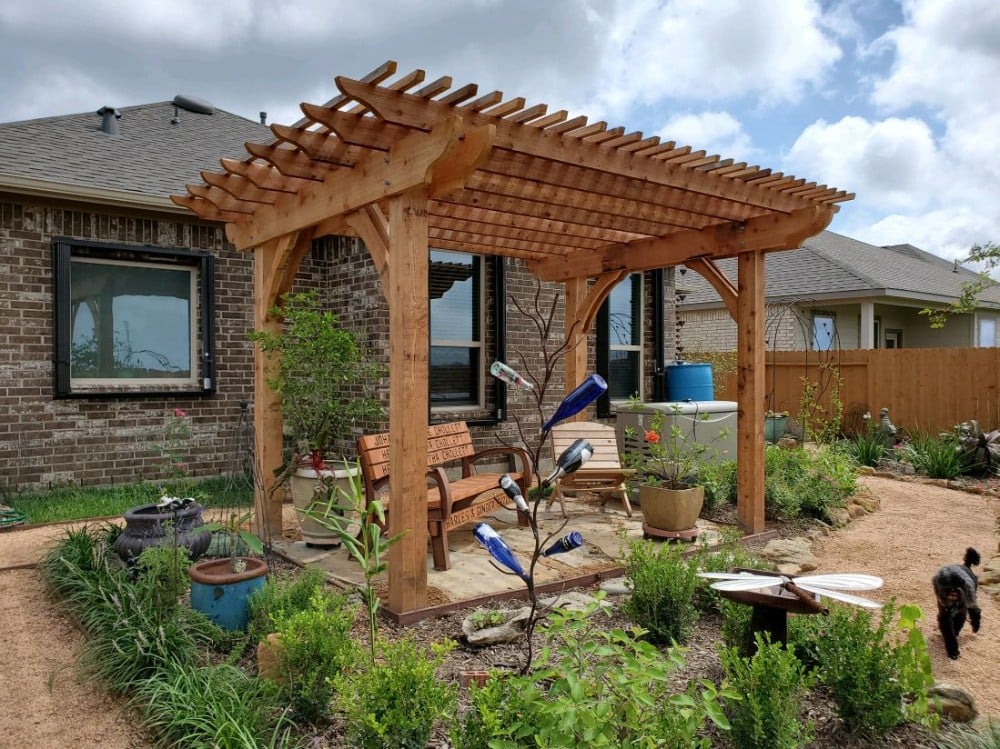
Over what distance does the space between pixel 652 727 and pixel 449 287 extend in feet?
20.4

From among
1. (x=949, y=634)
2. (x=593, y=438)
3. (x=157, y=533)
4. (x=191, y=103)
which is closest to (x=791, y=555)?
(x=949, y=634)

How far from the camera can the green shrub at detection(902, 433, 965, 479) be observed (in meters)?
8.12

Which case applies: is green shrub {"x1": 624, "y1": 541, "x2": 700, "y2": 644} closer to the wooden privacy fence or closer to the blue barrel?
the blue barrel

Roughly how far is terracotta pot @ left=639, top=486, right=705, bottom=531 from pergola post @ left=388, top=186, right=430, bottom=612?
2073mm

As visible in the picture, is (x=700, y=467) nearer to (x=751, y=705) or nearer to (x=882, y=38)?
(x=751, y=705)

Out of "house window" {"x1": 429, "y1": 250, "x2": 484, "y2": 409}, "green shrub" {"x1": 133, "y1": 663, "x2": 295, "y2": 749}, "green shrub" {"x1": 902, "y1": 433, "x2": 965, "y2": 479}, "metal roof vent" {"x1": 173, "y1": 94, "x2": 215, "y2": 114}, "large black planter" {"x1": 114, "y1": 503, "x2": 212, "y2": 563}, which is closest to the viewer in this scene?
"green shrub" {"x1": 133, "y1": 663, "x2": 295, "y2": 749}

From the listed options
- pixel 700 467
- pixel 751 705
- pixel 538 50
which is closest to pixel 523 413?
pixel 700 467

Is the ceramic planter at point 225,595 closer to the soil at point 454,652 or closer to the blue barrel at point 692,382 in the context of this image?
the soil at point 454,652

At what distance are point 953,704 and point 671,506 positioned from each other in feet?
7.89

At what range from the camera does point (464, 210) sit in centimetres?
512

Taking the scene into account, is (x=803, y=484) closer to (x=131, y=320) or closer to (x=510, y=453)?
(x=510, y=453)

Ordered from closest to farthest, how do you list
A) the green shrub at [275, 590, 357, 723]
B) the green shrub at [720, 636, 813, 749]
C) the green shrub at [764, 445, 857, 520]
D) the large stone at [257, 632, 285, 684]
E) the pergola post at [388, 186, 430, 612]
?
the green shrub at [720, 636, 813, 749], the green shrub at [275, 590, 357, 723], the large stone at [257, 632, 285, 684], the pergola post at [388, 186, 430, 612], the green shrub at [764, 445, 857, 520]

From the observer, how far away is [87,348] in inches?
266

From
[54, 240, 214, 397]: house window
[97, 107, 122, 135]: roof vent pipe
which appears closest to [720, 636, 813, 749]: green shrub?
[54, 240, 214, 397]: house window
